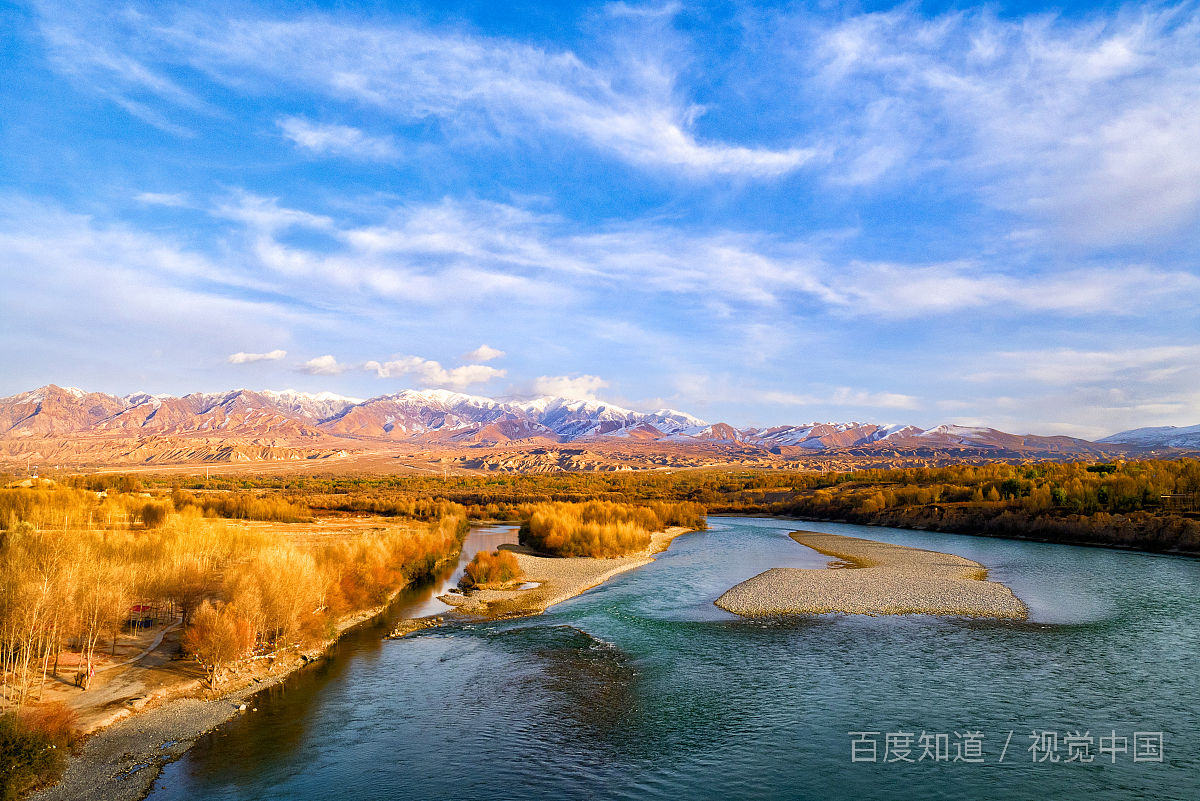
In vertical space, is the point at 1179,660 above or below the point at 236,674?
above

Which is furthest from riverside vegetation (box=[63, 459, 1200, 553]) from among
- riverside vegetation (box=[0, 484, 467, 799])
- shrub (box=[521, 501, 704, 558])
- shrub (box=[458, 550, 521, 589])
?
riverside vegetation (box=[0, 484, 467, 799])

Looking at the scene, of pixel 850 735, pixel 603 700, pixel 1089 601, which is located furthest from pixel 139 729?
pixel 1089 601

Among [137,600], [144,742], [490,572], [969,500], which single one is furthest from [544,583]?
[969,500]

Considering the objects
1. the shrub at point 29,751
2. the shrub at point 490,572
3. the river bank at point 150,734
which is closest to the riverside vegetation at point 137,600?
the shrub at point 29,751

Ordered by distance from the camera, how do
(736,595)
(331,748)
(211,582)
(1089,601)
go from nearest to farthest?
(331,748) → (211,582) → (1089,601) → (736,595)

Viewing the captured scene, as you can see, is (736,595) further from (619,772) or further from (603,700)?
(619,772)

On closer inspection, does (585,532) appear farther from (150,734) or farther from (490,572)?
(150,734)

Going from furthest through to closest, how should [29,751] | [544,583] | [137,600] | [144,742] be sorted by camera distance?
[544,583] → [137,600] → [144,742] → [29,751]
